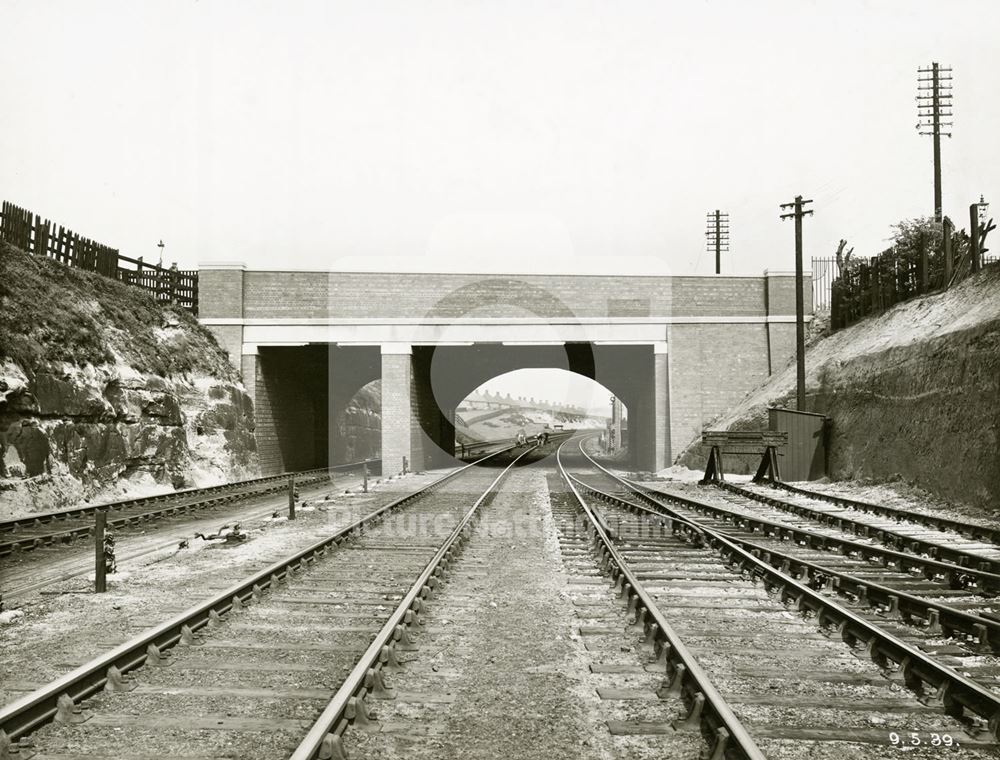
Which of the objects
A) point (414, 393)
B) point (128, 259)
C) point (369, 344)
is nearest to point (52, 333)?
point (128, 259)

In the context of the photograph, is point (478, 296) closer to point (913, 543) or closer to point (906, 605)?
point (913, 543)

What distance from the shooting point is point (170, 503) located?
635 inches

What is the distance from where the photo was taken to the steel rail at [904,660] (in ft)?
13.6

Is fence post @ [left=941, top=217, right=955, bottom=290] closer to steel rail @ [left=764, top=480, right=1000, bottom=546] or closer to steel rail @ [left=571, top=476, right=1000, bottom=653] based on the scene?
steel rail @ [left=764, top=480, right=1000, bottom=546]

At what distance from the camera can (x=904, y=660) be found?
4961 mm

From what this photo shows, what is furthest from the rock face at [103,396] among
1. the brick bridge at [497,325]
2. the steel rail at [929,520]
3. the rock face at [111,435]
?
the steel rail at [929,520]

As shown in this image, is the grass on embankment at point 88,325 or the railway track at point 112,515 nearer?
the railway track at point 112,515

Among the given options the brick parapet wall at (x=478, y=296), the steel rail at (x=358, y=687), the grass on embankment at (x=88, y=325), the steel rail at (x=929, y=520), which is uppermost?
the brick parapet wall at (x=478, y=296)

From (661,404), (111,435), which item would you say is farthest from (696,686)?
(661,404)

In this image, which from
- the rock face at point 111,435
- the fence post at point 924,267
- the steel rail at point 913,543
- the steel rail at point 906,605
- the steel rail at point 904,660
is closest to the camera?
the steel rail at point 904,660

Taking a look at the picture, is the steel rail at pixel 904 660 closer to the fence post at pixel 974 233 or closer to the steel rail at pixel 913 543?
the steel rail at pixel 913 543

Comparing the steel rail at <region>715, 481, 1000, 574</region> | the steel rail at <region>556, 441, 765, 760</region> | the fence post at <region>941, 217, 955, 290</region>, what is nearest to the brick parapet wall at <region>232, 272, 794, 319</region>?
the fence post at <region>941, 217, 955, 290</region>

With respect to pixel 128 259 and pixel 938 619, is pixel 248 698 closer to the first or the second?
pixel 938 619

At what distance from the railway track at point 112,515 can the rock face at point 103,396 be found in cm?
103
